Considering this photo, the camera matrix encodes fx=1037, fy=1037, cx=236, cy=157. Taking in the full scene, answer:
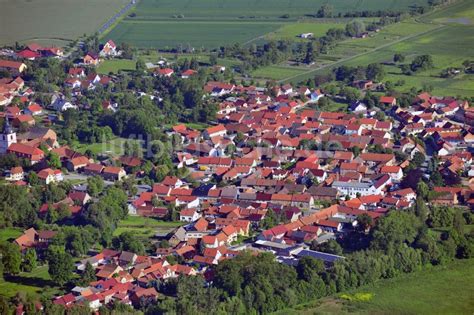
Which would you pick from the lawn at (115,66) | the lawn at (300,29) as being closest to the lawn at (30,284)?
the lawn at (115,66)

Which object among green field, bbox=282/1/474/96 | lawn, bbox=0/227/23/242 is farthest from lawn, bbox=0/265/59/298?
green field, bbox=282/1/474/96

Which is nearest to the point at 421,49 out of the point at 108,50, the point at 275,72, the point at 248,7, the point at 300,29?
the point at 275,72

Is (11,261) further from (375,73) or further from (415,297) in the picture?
(375,73)

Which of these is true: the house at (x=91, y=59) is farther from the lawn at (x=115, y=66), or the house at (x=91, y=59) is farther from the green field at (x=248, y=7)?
the green field at (x=248, y=7)

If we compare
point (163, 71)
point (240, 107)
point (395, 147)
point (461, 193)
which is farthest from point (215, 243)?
point (163, 71)

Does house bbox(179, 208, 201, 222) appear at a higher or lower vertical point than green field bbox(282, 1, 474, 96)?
lower

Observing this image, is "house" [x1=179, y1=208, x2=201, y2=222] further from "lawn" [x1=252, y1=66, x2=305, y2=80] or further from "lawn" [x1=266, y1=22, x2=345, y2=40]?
"lawn" [x1=266, y1=22, x2=345, y2=40]
